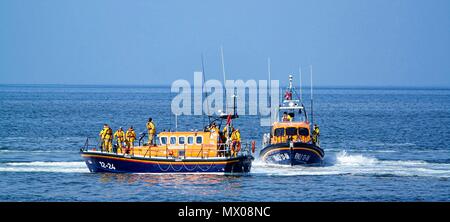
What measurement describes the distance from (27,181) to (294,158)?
46.6ft

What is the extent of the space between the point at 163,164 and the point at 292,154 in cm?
805

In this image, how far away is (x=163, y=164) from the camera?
41312mm

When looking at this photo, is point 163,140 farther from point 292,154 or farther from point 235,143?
point 292,154

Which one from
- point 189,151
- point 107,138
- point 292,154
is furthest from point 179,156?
point 292,154

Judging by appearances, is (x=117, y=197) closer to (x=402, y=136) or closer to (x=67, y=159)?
(x=67, y=159)

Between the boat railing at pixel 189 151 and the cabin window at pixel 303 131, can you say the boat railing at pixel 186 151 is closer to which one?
the boat railing at pixel 189 151

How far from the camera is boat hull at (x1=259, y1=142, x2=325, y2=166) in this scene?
45938mm

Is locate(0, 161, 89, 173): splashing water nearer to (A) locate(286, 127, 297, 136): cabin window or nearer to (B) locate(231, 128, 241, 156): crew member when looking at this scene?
(B) locate(231, 128, 241, 156): crew member

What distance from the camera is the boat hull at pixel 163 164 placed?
135 feet

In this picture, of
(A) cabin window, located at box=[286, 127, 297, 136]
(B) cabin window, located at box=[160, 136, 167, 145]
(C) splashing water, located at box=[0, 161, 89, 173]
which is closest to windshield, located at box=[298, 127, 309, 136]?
(A) cabin window, located at box=[286, 127, 297, 136]

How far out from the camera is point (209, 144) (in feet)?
138

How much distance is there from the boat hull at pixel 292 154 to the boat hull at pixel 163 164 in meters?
4.58

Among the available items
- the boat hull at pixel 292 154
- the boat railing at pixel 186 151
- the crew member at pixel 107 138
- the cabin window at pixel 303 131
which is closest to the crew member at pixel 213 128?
the boat railing at pixel 186 151
